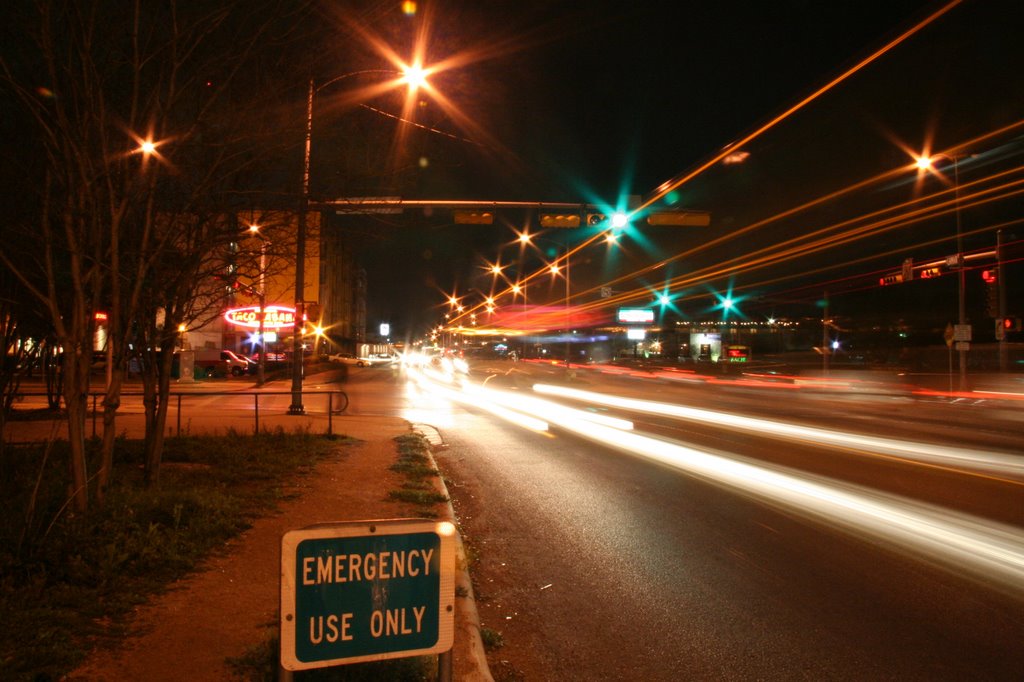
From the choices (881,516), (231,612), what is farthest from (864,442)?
(231,612)

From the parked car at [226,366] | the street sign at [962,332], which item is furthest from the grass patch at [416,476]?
the parked car at [226,366]

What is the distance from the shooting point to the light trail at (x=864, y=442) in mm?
11641

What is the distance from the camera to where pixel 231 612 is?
4.57m

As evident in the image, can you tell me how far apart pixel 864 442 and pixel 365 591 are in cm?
1429

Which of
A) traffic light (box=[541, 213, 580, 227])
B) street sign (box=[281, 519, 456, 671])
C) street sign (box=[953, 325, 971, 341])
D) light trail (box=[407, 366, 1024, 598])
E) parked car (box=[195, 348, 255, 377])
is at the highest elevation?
traffic light (box=[541, 213, 580, 227])

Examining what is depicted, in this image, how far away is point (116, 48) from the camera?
610 cm

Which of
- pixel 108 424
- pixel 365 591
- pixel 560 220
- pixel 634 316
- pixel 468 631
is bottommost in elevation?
pixel 468 631

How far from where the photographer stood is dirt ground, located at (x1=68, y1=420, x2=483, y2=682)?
3.73 meters

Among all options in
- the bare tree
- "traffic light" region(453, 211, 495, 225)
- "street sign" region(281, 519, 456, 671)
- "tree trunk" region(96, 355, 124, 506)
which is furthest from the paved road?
"traffic light" region(453, 211, 495, 225)

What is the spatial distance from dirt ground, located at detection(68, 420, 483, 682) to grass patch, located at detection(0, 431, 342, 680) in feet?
0.46

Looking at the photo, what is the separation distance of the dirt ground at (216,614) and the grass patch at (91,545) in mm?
140

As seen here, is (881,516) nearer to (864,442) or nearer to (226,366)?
(864,442)

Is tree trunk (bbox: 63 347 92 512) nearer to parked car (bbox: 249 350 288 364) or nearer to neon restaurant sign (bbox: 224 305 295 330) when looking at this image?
neon restaurant sign (bbox: 224 305 295 330)

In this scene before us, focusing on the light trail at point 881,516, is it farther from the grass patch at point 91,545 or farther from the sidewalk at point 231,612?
the grass patch at point 91,545
